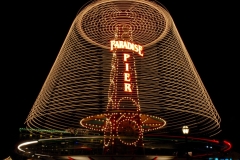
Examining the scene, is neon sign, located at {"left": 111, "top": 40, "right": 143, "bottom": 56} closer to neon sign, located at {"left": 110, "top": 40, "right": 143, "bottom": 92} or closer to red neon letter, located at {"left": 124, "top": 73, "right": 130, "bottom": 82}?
neon sign, located at {"left": 110, "top": 40, "right": 143, "bottom": 92}

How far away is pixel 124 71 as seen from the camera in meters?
20.0

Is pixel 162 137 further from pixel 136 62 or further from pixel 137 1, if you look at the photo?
pixel 137 1

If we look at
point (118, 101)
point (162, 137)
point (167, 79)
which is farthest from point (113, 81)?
point (162, 137)

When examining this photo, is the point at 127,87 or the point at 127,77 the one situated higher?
the point at 127,77

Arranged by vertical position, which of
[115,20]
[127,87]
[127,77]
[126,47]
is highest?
[115,20]

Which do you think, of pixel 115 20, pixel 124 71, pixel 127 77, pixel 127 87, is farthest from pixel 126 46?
pixel 127 87

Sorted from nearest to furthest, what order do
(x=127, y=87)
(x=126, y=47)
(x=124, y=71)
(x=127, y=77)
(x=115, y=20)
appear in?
(x=127, y=87), (x=127, y=77), (x=124, y=71), (x=126, y=47), (x=115, y=20)

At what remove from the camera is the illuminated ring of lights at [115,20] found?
2041cm

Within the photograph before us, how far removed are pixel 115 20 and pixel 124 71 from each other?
3671 millimetres

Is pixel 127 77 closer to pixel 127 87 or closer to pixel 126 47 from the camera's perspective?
pixel 127 87

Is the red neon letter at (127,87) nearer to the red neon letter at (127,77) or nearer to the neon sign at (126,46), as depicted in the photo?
the red neon letter at (127,77)

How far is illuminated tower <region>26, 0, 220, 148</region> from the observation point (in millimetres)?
17484

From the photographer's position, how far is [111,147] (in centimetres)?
1945

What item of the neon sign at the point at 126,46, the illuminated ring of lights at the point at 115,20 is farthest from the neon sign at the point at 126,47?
the illuminated ring of lights at the point at 115,20
